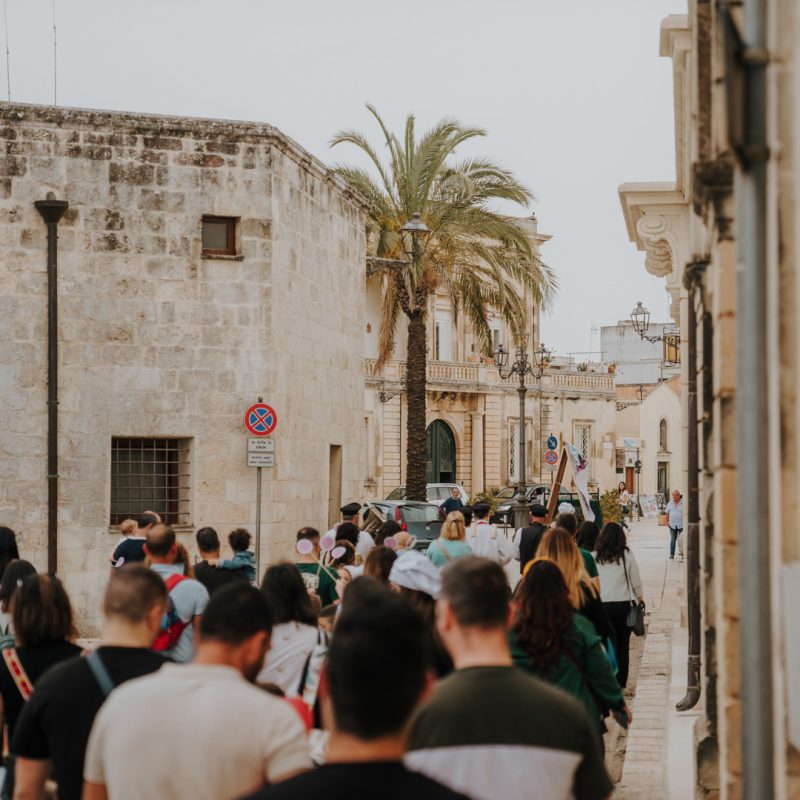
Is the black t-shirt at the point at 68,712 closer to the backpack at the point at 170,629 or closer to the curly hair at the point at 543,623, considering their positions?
the curly hair at the point at 543,623

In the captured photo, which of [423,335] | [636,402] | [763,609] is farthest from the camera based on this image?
[636,402]

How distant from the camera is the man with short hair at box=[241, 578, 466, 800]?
2965mm

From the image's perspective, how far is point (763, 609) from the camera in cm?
449

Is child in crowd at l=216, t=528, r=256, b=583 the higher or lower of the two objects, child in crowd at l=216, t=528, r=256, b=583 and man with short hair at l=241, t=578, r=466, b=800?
the lower

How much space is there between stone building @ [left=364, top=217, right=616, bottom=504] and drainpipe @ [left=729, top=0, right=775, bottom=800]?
167 ft

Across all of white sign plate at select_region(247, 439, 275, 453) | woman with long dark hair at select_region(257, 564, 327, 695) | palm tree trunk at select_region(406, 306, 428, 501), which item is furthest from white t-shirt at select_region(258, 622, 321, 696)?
palm tree trunk at select_region(406, 306, 428, 501)

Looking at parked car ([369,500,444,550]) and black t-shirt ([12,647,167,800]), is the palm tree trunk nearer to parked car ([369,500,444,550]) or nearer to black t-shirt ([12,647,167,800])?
parked car ([369,500,444,550])

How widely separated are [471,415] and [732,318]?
2222 inches

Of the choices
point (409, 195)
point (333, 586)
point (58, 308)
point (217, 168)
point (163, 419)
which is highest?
point (409, 195)

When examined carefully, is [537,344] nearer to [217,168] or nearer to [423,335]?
[423,335]

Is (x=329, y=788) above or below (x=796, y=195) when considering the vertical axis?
below

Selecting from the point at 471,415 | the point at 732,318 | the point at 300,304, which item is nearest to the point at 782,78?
the point at 732,318

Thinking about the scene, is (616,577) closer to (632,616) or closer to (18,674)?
(632,616)

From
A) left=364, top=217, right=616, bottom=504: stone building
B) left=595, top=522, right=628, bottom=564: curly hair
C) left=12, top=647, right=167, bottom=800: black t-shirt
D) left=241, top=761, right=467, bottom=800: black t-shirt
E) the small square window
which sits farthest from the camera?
left=364, top=217, right=616, bottom=504: stone building
